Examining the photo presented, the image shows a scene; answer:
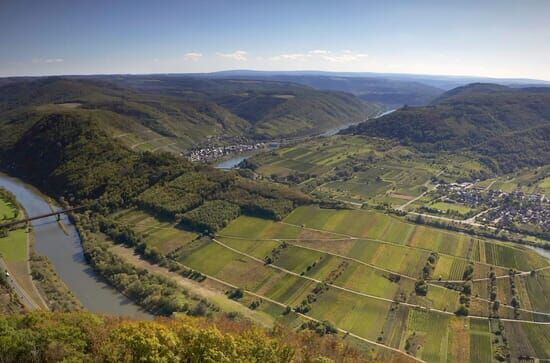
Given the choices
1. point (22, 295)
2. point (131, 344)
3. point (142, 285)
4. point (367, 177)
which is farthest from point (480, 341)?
point (367, 177)

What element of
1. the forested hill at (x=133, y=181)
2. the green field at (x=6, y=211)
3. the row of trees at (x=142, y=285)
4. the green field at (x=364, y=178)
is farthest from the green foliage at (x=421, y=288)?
the green field at (x=6, y=211)

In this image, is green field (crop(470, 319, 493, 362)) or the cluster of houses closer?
green field (crop(470, 319, 493, 362))

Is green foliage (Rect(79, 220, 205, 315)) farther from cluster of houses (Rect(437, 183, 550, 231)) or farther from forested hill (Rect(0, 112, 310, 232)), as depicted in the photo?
cluster of houses (Rect(437, 183, 550, 231))

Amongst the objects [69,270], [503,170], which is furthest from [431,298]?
[503,170]

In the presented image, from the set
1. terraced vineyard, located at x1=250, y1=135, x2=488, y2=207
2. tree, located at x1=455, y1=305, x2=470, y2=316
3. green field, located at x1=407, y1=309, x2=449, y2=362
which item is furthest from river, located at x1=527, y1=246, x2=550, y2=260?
green field, located at x1=407, y1=309, x2=449, y2=362

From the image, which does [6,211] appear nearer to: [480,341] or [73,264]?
[73,264]

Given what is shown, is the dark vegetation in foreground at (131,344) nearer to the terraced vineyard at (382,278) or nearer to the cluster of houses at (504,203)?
the terraced vineyard at (382,278)

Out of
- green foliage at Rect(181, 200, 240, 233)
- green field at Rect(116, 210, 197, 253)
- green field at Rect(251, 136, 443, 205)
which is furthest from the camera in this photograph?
green field at Rect(251, 136, 443, 205)
